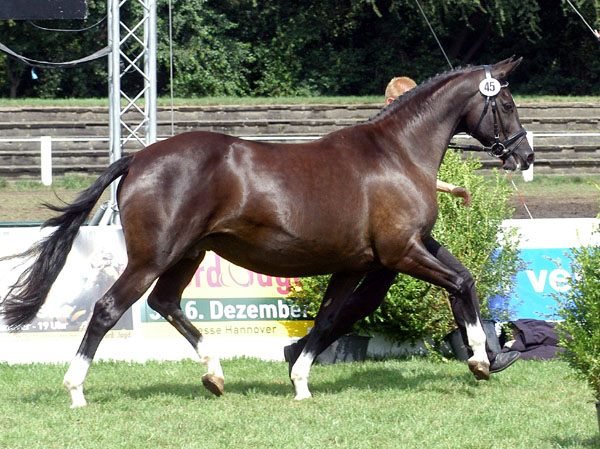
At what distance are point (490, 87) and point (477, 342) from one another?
1.79 metres

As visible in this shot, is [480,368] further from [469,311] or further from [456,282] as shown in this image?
[456,282]

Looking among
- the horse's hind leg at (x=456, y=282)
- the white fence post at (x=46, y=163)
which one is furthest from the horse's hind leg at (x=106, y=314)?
the white fence post at (x=46, y=163)

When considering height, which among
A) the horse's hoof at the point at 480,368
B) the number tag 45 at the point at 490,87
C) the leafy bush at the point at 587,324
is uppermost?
the number tag 45 at the point at 490,87

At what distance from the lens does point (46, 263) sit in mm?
6137

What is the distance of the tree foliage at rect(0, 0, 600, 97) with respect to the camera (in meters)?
30.1

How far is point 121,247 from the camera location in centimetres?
775

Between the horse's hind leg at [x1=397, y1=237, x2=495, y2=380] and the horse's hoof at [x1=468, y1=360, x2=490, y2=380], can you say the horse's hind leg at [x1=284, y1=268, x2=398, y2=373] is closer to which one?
the horse's hind leg at [x1=397, y1=237, x2=495, y2=380]

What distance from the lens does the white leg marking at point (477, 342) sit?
6129 mm

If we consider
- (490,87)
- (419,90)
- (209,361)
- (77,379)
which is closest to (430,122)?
(419,90)

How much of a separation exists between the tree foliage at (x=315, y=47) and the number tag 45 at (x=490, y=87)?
23556 mm

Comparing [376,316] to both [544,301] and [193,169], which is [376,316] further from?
[193,169]

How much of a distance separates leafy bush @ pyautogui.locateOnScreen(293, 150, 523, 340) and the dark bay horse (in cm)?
106

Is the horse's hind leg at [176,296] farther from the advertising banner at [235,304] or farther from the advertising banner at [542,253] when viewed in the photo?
the advertising banner at [542,253]

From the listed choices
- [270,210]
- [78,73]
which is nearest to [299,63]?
[78,73]
